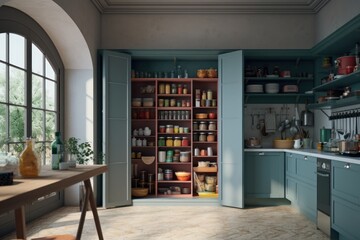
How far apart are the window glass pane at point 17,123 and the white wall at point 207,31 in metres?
2.49

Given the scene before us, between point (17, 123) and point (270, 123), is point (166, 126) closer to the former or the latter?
point (270, 123)

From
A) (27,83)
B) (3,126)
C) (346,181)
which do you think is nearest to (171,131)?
(27,83)

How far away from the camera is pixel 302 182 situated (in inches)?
207

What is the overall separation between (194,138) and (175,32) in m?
1.92

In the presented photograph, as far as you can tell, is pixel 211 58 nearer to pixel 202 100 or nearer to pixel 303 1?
pixel 202 100

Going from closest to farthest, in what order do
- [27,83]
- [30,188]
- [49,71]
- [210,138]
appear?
[30,188]
[27,83]
[49,71]
[210,138]

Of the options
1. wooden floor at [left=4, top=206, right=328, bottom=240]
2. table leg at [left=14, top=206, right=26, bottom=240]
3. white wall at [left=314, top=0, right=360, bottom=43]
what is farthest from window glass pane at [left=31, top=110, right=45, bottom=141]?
white wall at [left=314, top=0, right=360, bottom=43]

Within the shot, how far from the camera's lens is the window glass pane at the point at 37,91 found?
4.96m

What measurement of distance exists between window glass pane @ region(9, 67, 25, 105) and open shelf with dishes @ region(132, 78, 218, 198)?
87.3 inches

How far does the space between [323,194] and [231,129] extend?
2.06 m

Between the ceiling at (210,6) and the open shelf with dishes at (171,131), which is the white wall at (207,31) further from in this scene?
the open shelf with dishes at (171,131)

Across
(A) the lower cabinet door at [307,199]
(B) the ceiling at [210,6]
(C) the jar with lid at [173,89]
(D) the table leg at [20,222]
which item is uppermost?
(B) the ceiling at [210,6]

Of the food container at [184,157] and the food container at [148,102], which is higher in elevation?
the food container at [148,102]

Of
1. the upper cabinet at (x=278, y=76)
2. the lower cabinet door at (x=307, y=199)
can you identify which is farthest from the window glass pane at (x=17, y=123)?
the lower cabinet door at (x=307, y=199)
